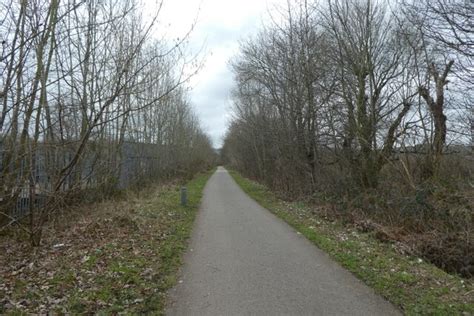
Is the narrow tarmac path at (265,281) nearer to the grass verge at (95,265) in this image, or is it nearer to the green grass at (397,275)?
the green grass at (397,275)

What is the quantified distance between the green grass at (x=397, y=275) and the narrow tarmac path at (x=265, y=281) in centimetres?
23

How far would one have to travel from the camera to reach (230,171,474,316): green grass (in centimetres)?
449

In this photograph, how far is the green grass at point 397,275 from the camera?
177 inches

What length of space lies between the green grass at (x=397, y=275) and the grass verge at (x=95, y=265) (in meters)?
3.08

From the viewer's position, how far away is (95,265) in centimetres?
600

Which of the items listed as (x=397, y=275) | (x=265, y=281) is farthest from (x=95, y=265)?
(x=397, y=275)

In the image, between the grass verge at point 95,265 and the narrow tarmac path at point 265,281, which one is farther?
the grass verge at point 95,265

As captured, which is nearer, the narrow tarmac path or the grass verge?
the narrow tarmac path

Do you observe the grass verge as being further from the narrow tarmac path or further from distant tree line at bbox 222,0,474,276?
distant tree line at bbox 222,0,474,276

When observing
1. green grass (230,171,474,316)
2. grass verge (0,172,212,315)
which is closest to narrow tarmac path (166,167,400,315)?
green grass (230,171,474,316)

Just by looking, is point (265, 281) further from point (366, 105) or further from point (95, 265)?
point (366, 105)

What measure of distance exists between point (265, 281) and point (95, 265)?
2.96 m

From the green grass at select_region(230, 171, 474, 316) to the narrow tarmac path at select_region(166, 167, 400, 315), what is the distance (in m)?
0.23

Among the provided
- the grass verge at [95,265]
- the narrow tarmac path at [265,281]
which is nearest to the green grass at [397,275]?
the narrow tarmac path at [265,281]
